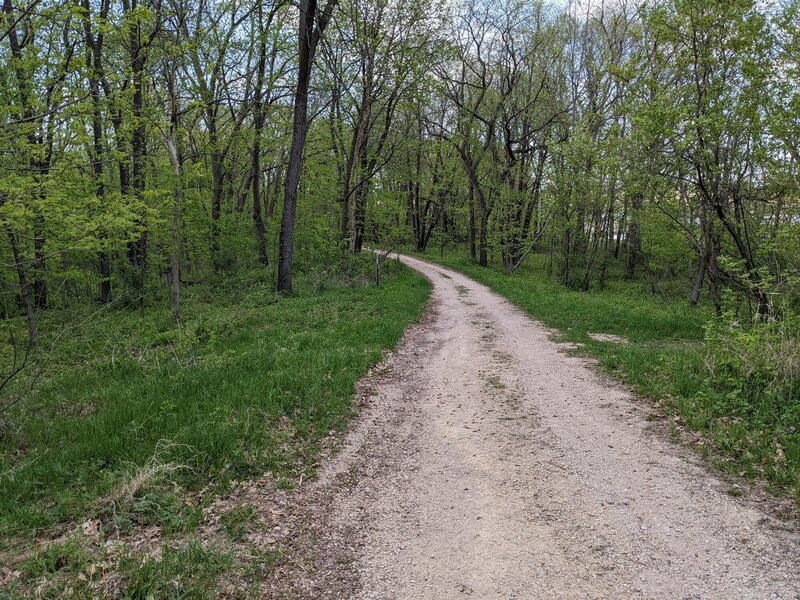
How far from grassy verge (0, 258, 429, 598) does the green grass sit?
0.6 inches

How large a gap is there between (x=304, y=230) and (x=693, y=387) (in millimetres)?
17415

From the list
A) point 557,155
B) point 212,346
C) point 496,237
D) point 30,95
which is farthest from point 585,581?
point 496,237

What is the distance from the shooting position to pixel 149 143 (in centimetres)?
1380

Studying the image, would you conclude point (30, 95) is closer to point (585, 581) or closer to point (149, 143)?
point (149, 143)

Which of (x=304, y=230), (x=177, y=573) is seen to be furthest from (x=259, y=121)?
(x=177, y=573)

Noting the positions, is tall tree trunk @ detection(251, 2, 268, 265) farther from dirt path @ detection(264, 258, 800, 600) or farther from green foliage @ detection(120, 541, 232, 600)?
green foliage @ detection(120, 541, 232, 600)

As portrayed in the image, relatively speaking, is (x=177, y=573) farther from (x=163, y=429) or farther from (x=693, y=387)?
(x=693, y=387)

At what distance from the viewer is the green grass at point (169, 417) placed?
374cm

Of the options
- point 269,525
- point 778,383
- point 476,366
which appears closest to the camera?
point 269,525

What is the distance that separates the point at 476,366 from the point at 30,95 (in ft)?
32.0

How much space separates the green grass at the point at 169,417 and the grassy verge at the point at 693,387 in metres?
4.30

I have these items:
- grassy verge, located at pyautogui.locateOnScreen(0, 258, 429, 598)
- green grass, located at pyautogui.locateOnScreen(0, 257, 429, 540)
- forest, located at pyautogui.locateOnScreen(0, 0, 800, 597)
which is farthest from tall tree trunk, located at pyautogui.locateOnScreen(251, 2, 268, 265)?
grassy verge, located at pyautogui.locateOnScreen(0, 258, 429, 598)

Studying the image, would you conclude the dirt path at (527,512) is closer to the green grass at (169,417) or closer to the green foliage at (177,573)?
the green foliage at (177,573)

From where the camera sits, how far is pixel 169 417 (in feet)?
16.6
